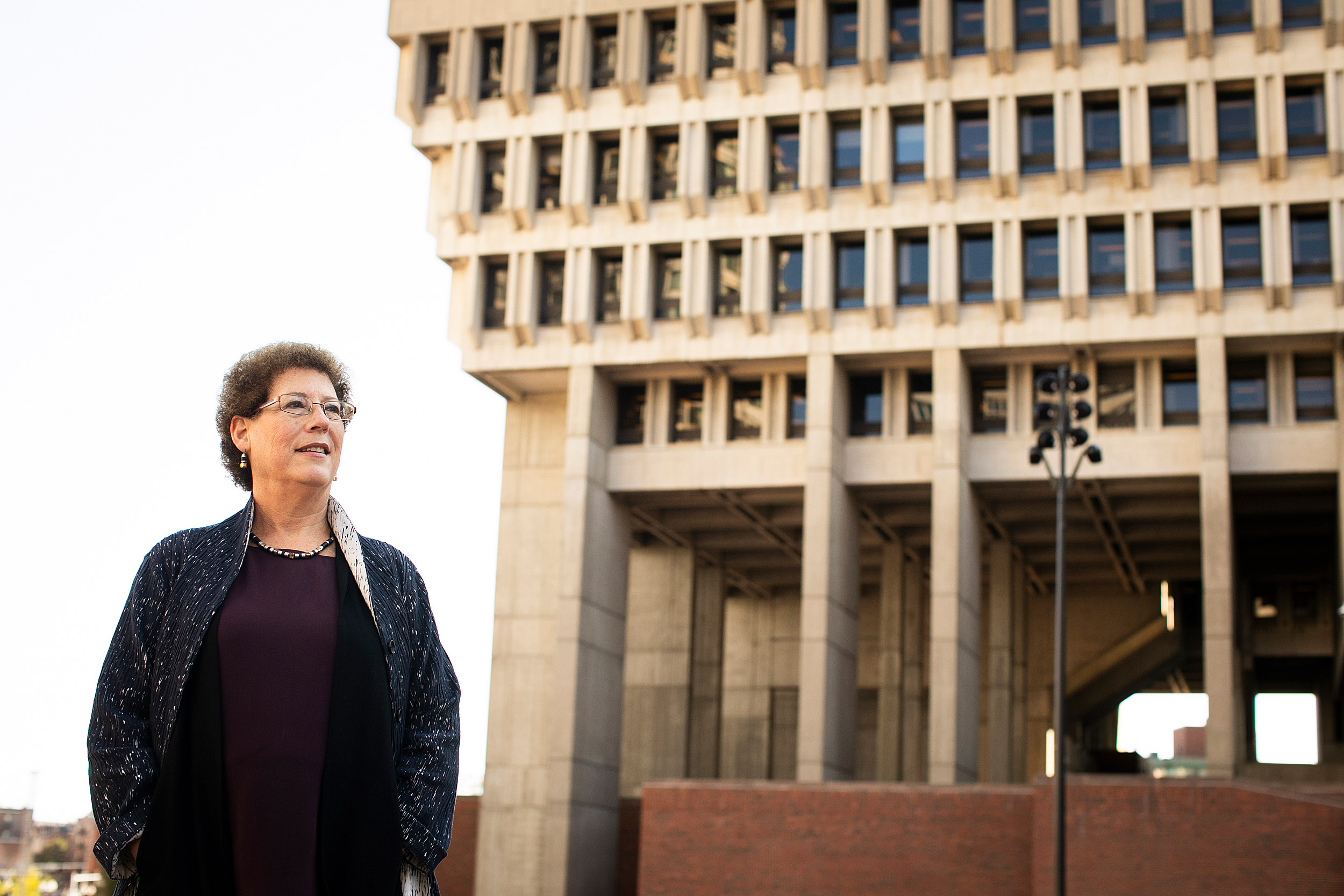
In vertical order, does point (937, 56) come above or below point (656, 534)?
above

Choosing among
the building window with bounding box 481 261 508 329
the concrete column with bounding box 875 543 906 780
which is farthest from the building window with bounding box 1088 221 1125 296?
the building window with bounding box 481 261 508 329

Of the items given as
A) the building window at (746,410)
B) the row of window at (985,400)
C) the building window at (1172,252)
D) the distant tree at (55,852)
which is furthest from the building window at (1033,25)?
the distant tree at (55,852)

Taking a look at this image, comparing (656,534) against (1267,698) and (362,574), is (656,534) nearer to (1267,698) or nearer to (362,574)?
(1267,698)

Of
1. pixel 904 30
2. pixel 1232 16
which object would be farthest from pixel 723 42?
pixel 1232 16

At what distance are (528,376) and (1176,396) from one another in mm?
17193

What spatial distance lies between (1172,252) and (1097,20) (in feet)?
20.4

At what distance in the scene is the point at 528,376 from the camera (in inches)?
1732

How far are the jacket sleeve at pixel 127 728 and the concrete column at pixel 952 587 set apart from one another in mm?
35991

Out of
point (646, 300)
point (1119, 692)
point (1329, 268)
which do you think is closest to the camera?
point (1329, 268)

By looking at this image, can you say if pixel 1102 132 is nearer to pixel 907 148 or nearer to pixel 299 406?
pixel 907 148

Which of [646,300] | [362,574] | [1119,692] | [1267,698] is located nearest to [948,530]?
[646,300]

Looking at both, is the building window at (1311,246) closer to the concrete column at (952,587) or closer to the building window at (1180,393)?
the building window at (1180,393)

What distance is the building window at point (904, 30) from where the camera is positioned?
41719 mm

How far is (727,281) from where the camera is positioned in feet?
140
